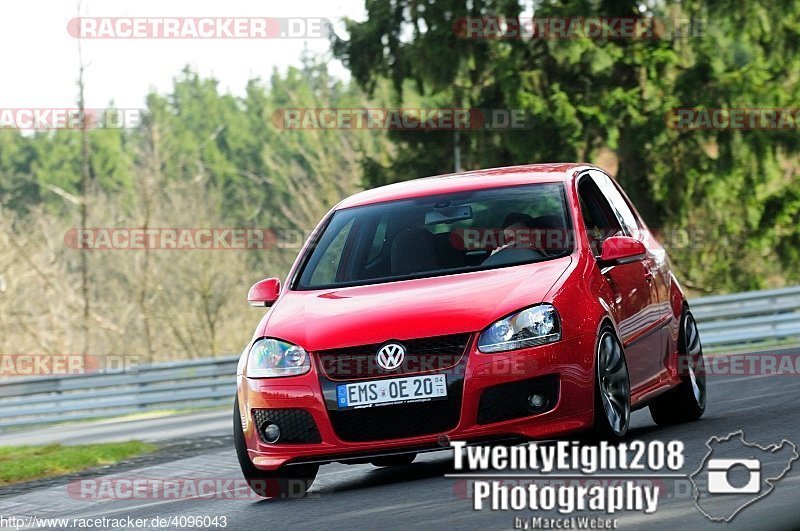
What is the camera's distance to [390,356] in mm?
7750

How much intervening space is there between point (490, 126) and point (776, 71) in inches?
201

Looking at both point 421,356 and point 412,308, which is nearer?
point 421,356

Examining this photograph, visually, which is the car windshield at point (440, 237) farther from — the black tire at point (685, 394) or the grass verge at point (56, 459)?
the grass verge at point (56, 459)

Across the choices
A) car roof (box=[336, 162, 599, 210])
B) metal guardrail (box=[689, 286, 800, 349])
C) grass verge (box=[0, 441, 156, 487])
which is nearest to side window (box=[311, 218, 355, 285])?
car roof (box=[336, 162, 599, 210])

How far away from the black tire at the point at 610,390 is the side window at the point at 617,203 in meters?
1.69

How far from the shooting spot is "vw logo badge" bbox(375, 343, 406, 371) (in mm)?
7734

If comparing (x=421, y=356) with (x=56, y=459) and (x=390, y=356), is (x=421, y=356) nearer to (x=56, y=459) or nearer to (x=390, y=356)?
(x=390, y=356)

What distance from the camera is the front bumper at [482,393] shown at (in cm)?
771

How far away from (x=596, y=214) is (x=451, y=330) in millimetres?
2221

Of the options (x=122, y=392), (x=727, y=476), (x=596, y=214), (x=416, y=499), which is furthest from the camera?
(x=122, y=392)

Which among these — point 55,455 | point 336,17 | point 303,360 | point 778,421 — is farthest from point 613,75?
point 303,360

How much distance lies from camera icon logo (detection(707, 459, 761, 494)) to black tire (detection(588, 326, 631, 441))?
606 mm

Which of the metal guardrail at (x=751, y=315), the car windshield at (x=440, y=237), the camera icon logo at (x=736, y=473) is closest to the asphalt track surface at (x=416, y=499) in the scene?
the camera icon logo at (x=736, y=473)

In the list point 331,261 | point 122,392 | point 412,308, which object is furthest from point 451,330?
point 122,392
